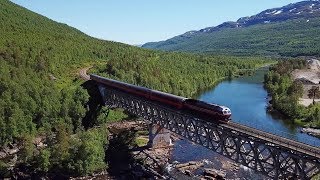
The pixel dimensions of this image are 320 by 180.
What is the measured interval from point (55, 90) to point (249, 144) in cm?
5904

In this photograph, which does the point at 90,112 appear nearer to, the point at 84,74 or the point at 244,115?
the point at 84,74

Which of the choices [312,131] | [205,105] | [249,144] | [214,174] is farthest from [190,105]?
[312,131]

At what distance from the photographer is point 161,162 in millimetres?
74812

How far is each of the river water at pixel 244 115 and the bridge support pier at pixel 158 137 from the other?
234cm

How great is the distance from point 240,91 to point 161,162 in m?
102

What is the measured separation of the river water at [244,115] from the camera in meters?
79.2

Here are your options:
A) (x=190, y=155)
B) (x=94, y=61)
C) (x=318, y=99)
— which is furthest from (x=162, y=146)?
(x=94, y=61)

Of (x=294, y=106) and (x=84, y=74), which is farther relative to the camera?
(x=84, y=74)

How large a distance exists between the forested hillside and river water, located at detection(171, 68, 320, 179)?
33.5 feet

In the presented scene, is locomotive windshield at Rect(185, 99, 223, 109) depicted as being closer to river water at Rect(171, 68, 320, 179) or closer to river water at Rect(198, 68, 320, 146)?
river water at Rect(171, 68, 320, 179)

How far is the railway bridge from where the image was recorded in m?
45.5

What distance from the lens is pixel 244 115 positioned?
118062mm

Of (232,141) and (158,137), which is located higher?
(232,141)

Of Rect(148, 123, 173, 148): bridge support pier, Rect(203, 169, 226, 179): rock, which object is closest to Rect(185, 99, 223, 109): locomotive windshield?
Rect(203, 169, 226, 179): rock
